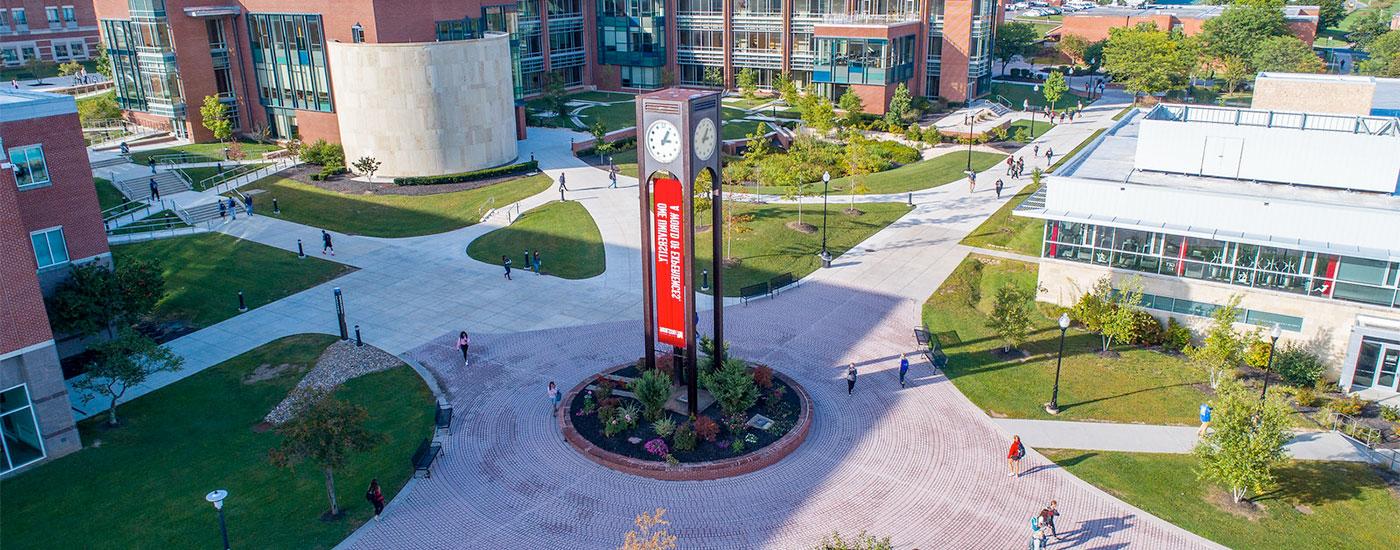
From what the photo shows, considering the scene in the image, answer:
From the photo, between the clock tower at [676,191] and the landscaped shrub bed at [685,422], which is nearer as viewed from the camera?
the clock tower at [676,191]

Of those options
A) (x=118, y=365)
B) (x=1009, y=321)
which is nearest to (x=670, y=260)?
(x=1009, y=321)

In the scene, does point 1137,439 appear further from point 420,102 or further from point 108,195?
point 108,195

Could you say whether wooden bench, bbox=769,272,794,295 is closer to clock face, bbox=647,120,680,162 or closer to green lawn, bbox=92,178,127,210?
clock face, bbox=647,120,680,162

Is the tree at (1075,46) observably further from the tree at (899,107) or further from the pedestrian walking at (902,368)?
the pedestrian walking at (902,368)

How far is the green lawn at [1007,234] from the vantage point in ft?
148

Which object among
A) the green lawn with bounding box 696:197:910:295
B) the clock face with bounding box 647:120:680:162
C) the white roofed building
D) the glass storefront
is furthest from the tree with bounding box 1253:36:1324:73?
the clock face with bounding box 647:120:680:162

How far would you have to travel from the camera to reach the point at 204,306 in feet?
129

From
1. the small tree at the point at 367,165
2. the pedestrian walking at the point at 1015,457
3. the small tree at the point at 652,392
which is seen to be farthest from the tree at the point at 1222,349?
the small tree at the point at 367,165

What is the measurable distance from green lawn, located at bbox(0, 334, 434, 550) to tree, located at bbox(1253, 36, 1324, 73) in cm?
8801

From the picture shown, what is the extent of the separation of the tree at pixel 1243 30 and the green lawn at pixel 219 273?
301 ft

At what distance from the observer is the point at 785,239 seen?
1854 inches

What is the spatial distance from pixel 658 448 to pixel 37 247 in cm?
2534

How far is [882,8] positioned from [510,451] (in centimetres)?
6807

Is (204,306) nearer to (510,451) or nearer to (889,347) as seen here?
(510,451)
